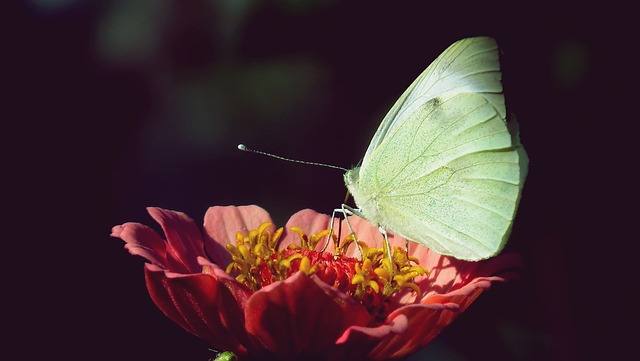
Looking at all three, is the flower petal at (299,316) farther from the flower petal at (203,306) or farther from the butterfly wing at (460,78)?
the butterfly wing at (460,78)

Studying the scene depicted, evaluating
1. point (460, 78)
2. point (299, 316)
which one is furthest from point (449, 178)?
point (299, 316)

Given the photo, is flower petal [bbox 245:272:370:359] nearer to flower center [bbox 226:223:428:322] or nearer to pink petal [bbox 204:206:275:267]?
flower center [bbox 226:223:428:322]

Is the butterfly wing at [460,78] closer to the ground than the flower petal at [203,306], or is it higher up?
higher up

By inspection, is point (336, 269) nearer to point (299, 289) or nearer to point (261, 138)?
point (299, 289)

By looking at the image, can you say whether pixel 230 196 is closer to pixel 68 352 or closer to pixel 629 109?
pixel 68 352

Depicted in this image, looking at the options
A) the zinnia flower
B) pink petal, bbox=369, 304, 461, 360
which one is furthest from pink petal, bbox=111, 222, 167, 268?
pink petal, bbox=369, 304, 461, 360

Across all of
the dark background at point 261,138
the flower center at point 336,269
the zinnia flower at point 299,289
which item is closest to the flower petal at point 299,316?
the zinnia flower at point 299,289
